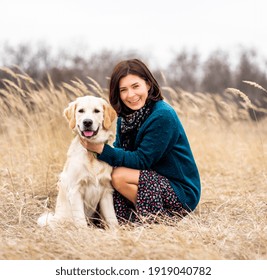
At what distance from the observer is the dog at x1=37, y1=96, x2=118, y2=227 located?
3385 mm

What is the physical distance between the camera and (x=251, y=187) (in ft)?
16.3

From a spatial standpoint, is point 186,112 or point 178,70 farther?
point 178,70

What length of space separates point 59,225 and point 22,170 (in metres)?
1.99

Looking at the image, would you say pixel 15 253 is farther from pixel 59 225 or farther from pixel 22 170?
pixel 22 170

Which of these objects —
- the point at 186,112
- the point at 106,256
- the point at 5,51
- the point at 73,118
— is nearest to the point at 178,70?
the point at 5,51

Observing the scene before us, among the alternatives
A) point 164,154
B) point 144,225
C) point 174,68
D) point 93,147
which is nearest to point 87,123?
point 93,147

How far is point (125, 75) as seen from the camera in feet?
11.7

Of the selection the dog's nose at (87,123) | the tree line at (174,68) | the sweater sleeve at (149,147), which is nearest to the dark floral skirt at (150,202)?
the sweater sleeve at (149,147)

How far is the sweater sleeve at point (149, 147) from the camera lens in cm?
345

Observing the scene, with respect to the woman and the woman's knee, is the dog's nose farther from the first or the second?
the woman's knee

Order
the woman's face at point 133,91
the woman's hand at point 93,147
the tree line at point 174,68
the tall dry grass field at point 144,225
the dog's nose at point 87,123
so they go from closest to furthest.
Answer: the tall dry grass field at point 144,225
the dog's nose at point 87,123
the woman's hand at point 93,147
the woman's face at point 133,91
the tree line at point 174,68

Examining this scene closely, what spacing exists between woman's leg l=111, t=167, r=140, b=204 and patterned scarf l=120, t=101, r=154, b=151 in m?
0.28

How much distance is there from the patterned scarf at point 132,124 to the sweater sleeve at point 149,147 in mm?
99

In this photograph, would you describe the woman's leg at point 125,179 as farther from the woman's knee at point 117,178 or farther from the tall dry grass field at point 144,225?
the tall dry grass field at point 144,225
